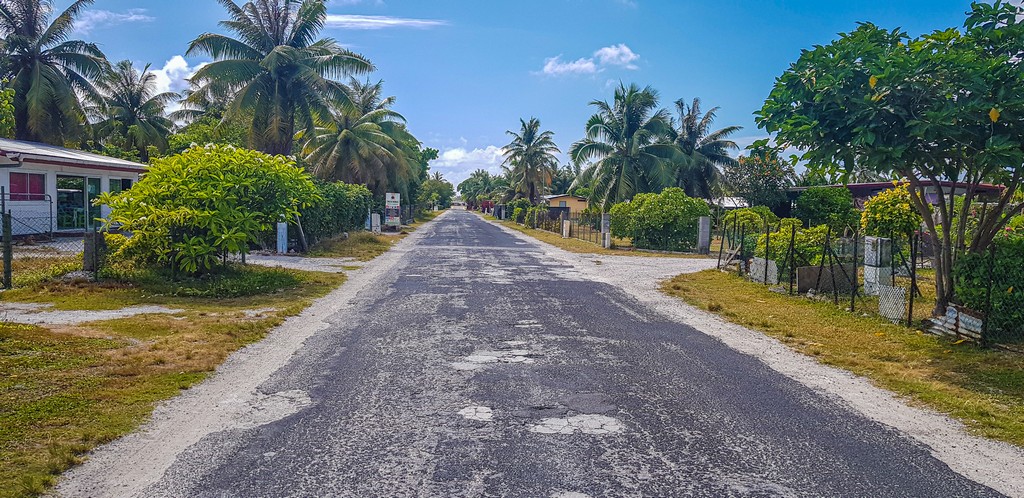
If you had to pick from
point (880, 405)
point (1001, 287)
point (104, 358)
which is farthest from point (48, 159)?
point (1001, 287)

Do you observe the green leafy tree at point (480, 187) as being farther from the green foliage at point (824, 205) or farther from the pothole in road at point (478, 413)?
the pothole in road at point (478, 413)

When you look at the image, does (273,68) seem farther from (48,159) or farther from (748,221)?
(748,221)

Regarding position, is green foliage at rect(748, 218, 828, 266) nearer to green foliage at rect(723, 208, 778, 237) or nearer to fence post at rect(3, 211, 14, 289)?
green foliage at rect(723, 208, 778, 237)

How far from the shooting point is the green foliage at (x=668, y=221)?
27875mm

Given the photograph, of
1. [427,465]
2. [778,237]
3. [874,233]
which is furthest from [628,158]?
[427,465]

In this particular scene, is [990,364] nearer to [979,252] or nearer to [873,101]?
[979,252]

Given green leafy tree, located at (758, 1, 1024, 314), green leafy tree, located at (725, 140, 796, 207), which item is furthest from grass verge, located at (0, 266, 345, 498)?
green leafy tree, located at (725, 140, 796, 207)

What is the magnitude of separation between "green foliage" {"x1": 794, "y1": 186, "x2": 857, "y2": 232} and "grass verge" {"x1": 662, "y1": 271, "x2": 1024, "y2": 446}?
780 inches

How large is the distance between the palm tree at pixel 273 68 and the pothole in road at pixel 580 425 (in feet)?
76.7

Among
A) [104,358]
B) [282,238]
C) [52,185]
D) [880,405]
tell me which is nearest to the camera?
→ [880,405]

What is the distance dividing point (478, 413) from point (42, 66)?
108ft

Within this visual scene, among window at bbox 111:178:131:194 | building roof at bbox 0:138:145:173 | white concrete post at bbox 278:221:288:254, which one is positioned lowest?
white concrete post at bbox 278:221:288:254

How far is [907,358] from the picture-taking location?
8.30 meters

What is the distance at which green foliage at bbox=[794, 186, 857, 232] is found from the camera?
3102 centimetres
